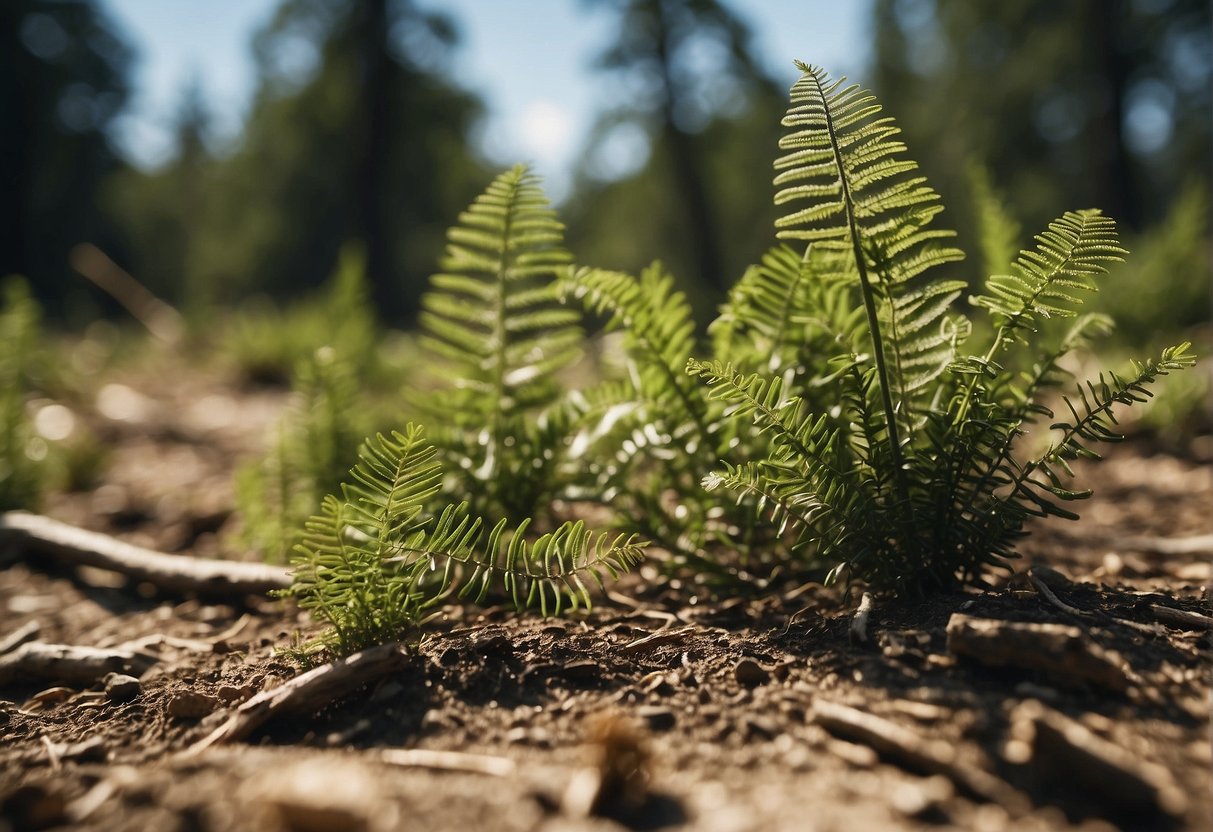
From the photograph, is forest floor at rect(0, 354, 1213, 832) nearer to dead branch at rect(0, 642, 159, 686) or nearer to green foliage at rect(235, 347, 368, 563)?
dead branch at rect(0, 642, 159, 686)

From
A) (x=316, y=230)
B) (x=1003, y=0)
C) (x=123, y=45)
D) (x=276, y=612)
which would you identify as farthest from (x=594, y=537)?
(x=123, y=45)

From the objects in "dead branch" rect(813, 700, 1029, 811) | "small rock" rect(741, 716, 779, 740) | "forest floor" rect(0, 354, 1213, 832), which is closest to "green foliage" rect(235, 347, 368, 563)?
"forest floor" rect(0, 354, 1213, 832)

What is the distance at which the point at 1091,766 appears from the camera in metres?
0.97

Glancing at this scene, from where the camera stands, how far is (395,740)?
1243 mm

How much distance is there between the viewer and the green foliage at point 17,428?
2.88 meters

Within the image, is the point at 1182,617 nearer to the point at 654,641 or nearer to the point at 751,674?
the point at 751,674

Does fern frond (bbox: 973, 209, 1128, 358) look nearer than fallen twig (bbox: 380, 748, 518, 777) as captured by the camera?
No

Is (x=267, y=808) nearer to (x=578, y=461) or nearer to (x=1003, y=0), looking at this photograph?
(x=578, y=461)

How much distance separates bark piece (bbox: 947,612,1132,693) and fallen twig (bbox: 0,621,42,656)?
2060 millimetres

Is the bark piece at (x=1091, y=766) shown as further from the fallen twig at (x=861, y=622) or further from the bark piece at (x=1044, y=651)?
the fallen twig at (x=861, y=622)

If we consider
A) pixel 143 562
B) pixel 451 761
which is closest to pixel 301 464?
pixel 143 562

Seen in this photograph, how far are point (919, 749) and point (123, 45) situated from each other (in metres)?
30.8

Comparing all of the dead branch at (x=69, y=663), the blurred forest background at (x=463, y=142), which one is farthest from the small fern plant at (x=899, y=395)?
the blurred forest background at (x=463, y=142)

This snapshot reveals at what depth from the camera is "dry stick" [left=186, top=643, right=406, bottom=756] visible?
1.30 m
